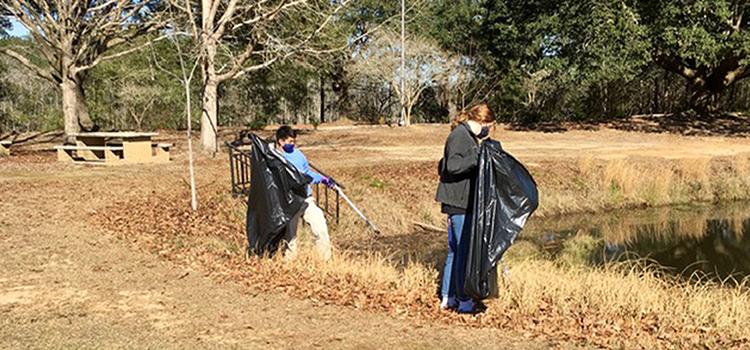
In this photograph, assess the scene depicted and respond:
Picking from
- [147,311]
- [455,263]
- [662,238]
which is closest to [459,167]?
[455,263]

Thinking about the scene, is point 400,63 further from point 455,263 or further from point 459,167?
point 459,167

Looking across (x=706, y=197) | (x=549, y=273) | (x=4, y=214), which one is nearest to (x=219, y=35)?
(x=4, y=214)

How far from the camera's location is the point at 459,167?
171 inches

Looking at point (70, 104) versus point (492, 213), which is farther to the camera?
point (70, 104)

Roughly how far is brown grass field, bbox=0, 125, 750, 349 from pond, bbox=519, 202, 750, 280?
108cm

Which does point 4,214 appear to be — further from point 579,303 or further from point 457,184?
point 579,303

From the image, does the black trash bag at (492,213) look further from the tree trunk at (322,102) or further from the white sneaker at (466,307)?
the tree trunk at (322,102)

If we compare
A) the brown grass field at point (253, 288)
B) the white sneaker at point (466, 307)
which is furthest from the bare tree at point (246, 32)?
the white sneaker at point (466, 307)

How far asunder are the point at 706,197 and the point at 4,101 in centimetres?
3084

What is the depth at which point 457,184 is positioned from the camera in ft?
14.8

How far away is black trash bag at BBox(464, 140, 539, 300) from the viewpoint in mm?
4359

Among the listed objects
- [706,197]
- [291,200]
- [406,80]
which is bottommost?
[706,197]

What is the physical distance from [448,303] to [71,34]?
13.5m

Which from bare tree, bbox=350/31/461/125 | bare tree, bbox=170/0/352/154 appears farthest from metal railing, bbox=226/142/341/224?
bare tree, bbox=350/31/461/125
